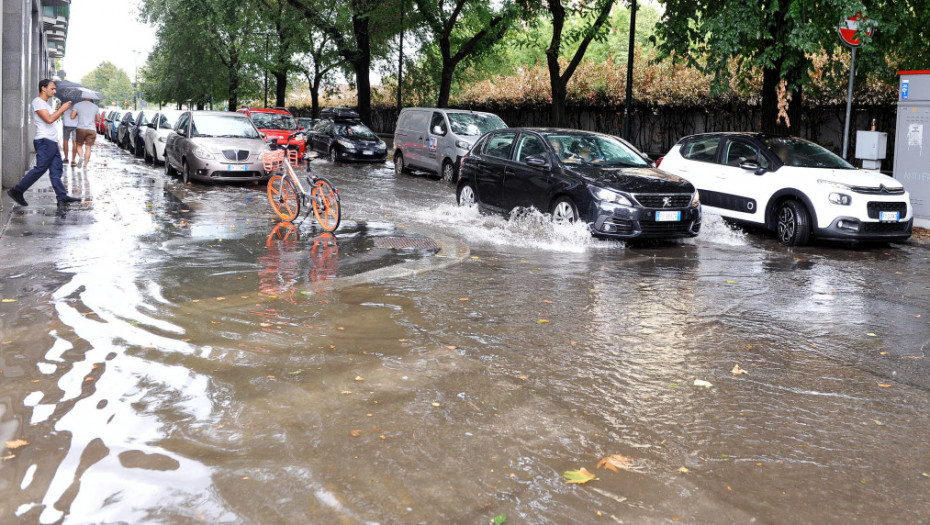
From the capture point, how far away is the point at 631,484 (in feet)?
13.2

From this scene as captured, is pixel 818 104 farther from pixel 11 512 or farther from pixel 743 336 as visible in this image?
pixel 11 512

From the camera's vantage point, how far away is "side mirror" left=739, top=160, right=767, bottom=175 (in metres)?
13.0

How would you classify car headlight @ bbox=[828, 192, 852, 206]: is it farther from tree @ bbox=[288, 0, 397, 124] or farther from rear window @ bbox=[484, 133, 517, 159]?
tree @ bbox=[288, 0, 397, 124]

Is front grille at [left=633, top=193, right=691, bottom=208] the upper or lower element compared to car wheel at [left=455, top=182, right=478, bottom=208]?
upper

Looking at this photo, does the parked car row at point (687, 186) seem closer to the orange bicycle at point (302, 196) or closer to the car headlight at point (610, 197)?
the car headlight at point (610, 197)

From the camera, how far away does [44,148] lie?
546 inches

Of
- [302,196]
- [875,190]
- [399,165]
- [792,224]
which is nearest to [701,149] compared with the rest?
[792,224]

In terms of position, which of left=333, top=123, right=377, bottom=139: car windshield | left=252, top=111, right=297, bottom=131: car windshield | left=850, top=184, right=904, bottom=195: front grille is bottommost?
left=850, top=184, right=904, bottom=195: front grille

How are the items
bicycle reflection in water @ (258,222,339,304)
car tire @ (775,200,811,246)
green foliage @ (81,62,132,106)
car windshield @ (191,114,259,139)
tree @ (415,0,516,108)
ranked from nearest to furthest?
bicycle reflection in water @ (258,222,339,304) → car tire @ (775,200,811,246) → car windshield @ (191,114,259,139) → tree @ (415,0,516,108) → green foliage @ (81,62,132,106)

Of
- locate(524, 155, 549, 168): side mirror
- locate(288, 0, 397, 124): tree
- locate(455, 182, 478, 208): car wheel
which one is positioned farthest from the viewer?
locate(288, 0, 397, 124): tree

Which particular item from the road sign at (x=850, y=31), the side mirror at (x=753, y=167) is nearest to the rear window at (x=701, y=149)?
the side mirror at (x=753, y=167)

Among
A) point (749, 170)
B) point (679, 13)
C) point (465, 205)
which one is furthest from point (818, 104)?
point (465, 205)

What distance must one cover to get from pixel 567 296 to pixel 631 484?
4.30 m

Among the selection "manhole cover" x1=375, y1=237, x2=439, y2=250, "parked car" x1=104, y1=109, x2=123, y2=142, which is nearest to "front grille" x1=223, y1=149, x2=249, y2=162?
"manhole cover" x1=375, y1=237, x2=439, y2=250
